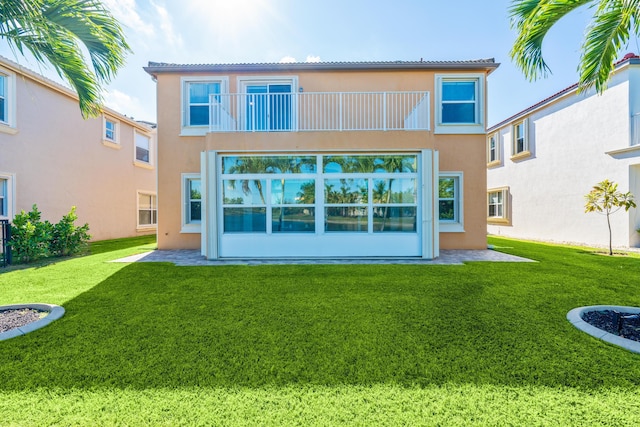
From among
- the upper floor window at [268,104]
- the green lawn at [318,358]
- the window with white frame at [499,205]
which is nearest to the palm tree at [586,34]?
the green lawn at [318,358]

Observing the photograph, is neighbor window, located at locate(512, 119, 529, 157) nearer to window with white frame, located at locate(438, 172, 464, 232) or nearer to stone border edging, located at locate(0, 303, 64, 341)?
window with white frame, located at locate(438, 172, 464, 232)

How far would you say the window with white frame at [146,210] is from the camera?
1788cm

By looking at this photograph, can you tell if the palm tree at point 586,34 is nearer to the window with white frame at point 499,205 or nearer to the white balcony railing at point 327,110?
the white balcony railing at point 327,110

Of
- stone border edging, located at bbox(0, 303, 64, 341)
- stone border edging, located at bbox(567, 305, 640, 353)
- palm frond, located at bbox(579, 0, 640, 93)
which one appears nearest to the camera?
stone border edging, located at bbox(567, 305, 640, 353)

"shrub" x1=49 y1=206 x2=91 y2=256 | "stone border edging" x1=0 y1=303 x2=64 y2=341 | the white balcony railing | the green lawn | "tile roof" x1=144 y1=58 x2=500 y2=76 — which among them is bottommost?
the green lawn

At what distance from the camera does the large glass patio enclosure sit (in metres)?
9.20

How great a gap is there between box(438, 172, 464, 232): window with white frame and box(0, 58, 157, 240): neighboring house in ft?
43.3

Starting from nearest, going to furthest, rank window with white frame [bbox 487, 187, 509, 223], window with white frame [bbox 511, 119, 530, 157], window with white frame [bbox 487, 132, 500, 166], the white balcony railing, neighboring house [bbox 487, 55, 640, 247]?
the white balcony railing, neighboring house [bbox 487, 55, 640, 247], window with white frame [bbox 511, 119, 530, 157], window with white frame [bbox 487, 187, 509, 223], window with white frame [bbox 487, 132, 500, 166]

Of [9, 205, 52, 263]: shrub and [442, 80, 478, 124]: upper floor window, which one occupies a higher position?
[442, 80, 478, 124]: upper floor window

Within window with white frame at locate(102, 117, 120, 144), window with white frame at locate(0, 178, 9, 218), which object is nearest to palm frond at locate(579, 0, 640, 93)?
window with white frame at locate(0, 178, 9, 218)

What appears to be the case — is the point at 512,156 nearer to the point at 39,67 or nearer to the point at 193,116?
the point at 193,116

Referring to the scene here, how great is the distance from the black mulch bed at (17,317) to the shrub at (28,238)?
562 cm

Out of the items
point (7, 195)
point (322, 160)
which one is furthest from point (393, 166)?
point (7, 195)

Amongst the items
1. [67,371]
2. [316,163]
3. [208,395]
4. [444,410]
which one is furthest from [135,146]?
[444,410]
